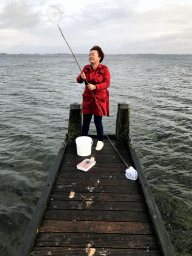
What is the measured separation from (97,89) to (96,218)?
265 cm

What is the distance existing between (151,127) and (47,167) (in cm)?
585

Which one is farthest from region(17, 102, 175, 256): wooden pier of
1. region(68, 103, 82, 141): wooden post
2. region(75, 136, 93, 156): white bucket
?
region(68, 103, 82, 141): wooden post

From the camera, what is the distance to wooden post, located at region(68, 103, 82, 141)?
17.4 feet

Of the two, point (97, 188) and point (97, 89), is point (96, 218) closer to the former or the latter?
point (97, 188)

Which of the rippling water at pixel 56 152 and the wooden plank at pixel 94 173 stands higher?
the wooden plank at pixel 94 173

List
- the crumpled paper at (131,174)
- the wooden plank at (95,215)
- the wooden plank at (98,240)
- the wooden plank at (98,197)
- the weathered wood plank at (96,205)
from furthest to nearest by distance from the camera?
the crumpled paper at (131,174) → the wooden plank at (98,197) → the weathered wood plank at (96,205) → the wooden plank at (95,215) → the wooden plank at (98,240)

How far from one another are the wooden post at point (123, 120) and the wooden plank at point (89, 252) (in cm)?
346

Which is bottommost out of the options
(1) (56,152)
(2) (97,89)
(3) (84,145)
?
(1) (56,152)

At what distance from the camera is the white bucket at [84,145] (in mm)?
4520

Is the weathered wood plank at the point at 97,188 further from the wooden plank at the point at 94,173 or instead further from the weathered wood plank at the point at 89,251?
the weathered wood plank at the point at 89,251

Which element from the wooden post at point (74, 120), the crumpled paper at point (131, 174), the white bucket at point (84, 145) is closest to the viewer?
the crumpled paper at point (131, 174)

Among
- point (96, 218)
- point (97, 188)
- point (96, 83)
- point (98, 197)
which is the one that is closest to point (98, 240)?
point (96, 218)

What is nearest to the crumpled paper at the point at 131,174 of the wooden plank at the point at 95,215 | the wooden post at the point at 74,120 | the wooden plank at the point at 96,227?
the wooden plank at the point at 95,215

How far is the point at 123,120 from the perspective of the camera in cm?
539
